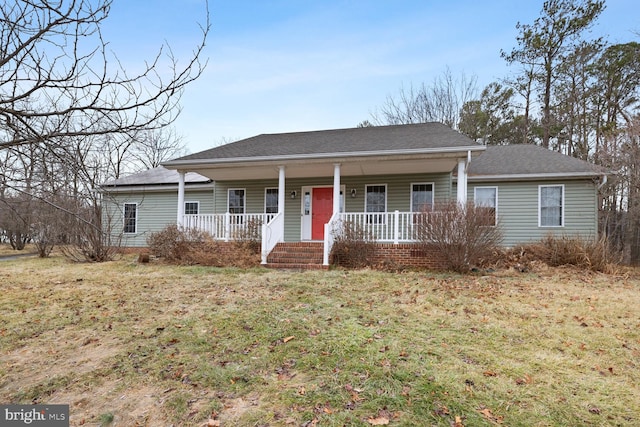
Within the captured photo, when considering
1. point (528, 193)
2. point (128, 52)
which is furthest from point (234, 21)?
point (528, 193)

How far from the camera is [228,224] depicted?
10430mm

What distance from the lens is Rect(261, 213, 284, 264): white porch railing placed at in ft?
30.5

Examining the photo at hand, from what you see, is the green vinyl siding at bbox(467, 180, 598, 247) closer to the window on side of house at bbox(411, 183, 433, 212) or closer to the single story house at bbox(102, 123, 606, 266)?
the single story house at bbox(102, 123, 606, 266)

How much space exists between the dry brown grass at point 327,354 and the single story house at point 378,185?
139 inches

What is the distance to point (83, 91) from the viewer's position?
276 centimetres

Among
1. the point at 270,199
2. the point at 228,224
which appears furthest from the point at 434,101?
the point at 228,224

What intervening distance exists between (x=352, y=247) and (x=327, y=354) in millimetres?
5573

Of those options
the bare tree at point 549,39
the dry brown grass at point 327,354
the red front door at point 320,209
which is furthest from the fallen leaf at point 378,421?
the bare tree at point 549,39

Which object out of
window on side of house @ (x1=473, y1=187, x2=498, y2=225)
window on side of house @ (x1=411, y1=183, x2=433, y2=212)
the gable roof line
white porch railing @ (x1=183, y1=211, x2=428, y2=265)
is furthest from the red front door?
window on side of house @ (x1=473, y1=187, x2=498, y2=225)

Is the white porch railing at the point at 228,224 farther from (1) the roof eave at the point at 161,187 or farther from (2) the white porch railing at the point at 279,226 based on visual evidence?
(1) the roof eave at the point at 161,187

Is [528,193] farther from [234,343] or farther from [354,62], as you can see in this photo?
[234,343]

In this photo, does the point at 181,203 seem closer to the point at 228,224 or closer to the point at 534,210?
the point at 228,224

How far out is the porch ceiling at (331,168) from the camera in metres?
9.67

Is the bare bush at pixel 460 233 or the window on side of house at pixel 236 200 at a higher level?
the window on side of house at pixel 236 200
